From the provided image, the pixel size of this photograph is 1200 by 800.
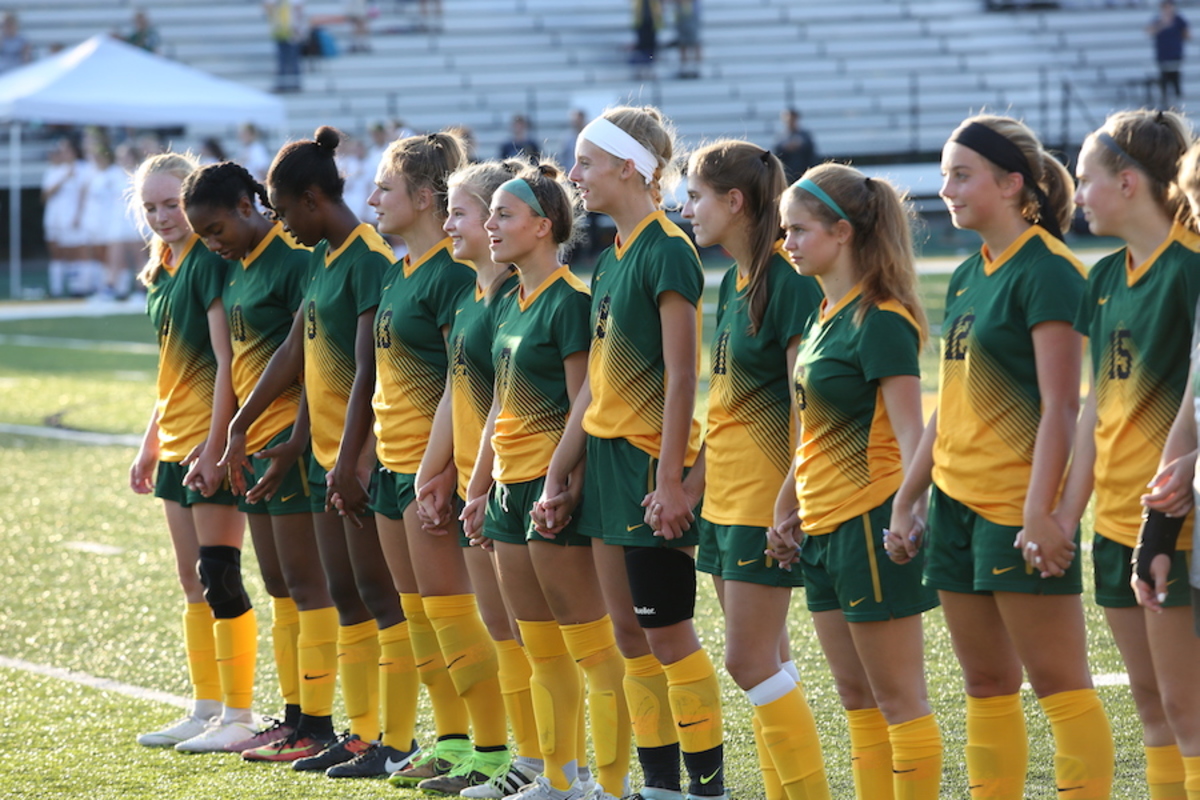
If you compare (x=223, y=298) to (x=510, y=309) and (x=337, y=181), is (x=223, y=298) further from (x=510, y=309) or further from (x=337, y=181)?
(x=510, y=309)

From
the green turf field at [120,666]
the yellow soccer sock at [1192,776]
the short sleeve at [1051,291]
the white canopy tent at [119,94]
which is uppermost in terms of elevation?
the white canopy tent at [119,94]

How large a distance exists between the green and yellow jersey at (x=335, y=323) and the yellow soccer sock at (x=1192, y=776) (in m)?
2.63

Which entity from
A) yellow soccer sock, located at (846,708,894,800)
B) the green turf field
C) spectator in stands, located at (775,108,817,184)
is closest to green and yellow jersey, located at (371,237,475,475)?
the green turf field

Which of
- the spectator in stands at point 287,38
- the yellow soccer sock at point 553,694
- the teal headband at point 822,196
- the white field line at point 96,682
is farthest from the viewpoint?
the spectator in stands at point 287,38

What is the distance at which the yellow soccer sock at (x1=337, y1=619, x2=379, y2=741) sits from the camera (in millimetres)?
5008

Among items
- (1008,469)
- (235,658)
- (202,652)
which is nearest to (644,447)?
(1008,469)

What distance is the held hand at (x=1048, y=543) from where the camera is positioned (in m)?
3.33

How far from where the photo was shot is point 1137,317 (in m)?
3.27

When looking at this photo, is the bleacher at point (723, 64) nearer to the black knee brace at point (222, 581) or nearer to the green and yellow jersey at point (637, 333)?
the black knee brace at point (222, 581)

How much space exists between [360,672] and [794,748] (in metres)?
1.65

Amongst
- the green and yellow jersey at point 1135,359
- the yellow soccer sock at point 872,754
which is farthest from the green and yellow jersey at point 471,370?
the green and yellow jersey at point 1135,359

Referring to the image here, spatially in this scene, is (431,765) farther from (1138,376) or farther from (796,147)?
(796,147)

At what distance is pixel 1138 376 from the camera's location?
10.8 feet

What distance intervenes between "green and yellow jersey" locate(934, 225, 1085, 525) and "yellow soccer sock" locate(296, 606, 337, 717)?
2.28 metres
